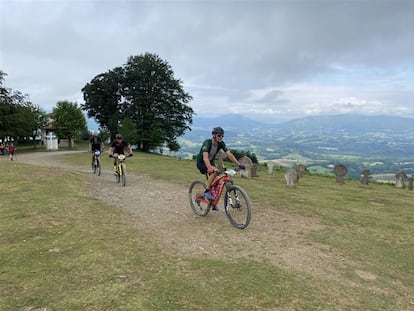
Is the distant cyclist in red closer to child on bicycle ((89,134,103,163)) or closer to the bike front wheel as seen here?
child on bicycle ((89,134,103,163))

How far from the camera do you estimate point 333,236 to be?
6414mm

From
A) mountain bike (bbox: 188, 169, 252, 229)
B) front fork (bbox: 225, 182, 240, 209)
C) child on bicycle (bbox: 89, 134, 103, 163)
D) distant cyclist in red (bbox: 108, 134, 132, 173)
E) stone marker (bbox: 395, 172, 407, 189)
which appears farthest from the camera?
stone marker (bbox: 395, 172, 407, 189)

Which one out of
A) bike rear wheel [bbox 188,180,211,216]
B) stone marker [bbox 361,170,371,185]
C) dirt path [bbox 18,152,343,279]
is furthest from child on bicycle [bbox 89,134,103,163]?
stone marker [bbox 361,170,371,185]

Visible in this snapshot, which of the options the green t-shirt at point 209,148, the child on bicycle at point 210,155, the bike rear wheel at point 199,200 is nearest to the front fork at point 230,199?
the child on bicycle at point 210,155

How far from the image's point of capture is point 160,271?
14.5 ft

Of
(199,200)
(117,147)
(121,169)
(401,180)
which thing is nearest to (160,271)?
(199,200)

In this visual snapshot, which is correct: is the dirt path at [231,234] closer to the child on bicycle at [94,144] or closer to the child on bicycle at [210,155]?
the child on bicycle at [210,155]

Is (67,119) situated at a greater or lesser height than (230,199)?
greater

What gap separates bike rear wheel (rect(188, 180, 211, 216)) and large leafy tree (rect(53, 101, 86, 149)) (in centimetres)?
3855

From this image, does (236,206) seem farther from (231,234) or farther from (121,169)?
(121,169)

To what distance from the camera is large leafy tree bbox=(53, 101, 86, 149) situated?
41531 mm

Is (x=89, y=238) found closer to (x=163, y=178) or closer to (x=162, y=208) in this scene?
(x=162, y=208)

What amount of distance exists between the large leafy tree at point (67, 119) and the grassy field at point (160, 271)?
37376 millimetres

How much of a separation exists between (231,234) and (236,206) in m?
0.91
